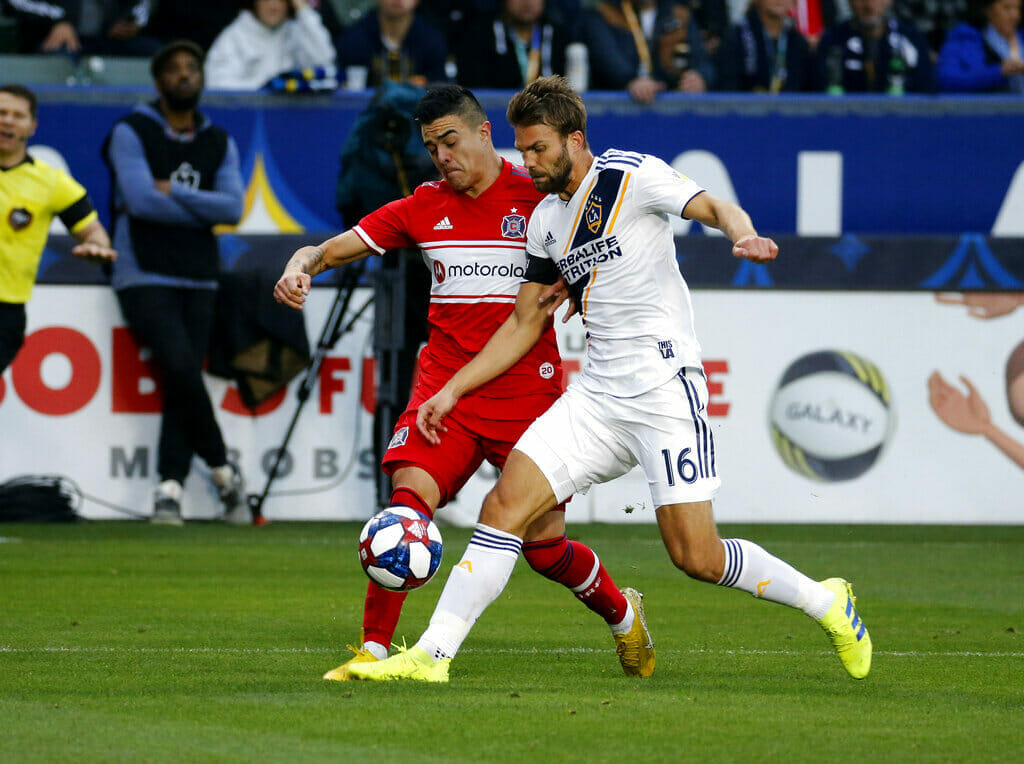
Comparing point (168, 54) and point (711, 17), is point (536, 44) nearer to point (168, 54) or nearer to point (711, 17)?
point (711, 17)

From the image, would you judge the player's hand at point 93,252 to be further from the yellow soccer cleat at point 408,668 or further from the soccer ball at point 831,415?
the yellow soccer cleat at point 408,668

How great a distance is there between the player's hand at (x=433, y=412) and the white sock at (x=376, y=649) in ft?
2.37

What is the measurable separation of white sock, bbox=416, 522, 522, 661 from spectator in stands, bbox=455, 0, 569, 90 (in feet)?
28.4

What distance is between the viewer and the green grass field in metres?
4.51

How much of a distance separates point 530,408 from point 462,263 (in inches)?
23.0

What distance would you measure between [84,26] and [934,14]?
8.53 metres

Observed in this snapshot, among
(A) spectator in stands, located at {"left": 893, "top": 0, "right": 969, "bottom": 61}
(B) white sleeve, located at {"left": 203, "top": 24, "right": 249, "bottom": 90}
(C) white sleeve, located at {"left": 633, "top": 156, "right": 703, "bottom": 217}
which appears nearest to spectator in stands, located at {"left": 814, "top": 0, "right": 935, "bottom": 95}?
(A) spectator in stands, located at {"left": 893, "top": 0, "right": 969, "bottom": 61}

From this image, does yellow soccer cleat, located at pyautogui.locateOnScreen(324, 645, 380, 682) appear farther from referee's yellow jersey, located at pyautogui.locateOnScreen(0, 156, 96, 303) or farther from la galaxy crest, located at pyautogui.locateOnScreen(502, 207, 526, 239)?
referee's yellow jersey, located at pyautogui.locateOnScreen(0, 156, 96, 303)

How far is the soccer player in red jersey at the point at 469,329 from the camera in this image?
19.7ft

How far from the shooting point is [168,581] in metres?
8.64

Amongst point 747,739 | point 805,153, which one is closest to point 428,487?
point 747,739

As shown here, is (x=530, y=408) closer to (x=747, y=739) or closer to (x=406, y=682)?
(x=406, y=682)

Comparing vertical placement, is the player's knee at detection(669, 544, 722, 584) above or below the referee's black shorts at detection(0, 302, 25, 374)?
above

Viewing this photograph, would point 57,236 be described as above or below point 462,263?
below
